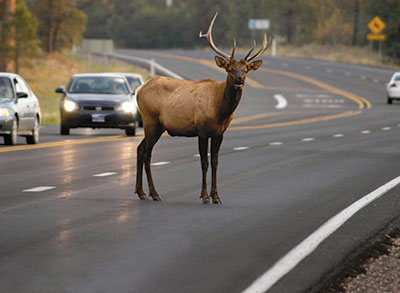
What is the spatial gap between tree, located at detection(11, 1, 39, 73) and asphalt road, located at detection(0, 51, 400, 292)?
26893 mm

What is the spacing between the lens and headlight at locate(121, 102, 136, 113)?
92.3ft

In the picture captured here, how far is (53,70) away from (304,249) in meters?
59.2

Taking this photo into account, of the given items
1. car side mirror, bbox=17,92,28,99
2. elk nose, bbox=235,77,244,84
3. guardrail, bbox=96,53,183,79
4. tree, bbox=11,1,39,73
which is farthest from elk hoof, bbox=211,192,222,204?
guardrail, bbox=96,53,183,79

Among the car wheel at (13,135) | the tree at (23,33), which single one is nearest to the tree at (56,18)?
the tree at (23,33)

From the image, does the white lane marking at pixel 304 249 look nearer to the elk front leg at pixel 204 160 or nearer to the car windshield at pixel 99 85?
the elk front leg at pixel 204 160

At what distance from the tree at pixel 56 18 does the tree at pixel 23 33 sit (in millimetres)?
17185

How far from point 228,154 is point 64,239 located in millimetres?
11841

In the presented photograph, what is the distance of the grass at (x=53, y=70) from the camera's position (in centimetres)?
5767

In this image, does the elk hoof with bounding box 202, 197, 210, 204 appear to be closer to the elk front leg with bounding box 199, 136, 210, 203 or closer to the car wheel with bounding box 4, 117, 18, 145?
the elk front leg with bounding box 199, 136, 210, 203

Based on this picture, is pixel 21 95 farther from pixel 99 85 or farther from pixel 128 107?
pixel 99 85

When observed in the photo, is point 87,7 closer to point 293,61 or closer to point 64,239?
point 293,61

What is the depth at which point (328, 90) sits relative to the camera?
214 feet

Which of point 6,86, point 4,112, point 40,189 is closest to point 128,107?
point 6,86

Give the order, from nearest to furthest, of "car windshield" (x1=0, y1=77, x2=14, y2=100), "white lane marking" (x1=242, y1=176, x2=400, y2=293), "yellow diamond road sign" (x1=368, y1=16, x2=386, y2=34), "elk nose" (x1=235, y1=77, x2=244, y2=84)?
"white lane marking" (x1=242, y1=176, x2=400, y2=293) < "elk nose" (x1=235, y1=77, x2=244, y2=84) < "car windshield" (x1=0, y1=77, x2=14, y2=100) < "yellow diamond road sign" (x1=368, y1=16, x2=386, y2=34)
